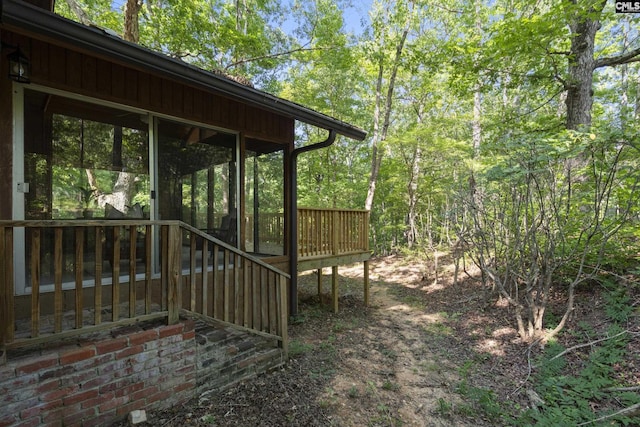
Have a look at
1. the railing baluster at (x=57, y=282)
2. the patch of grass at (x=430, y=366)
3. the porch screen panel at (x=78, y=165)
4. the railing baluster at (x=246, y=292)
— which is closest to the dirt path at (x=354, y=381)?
the patch of grass at (x=430, y=366)

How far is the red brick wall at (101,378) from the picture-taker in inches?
72.4

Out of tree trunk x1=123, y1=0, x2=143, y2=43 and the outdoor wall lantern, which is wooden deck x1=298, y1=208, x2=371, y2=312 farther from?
tree trunk x1=123, y1=0, x2=143, y2=43

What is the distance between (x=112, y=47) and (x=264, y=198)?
293 centimetres

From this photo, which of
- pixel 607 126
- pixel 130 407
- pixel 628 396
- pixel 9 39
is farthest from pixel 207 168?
pixel 607 126

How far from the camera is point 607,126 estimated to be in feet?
13.1

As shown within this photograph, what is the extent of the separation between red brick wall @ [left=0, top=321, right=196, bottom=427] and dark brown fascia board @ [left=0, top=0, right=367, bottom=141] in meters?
2.11

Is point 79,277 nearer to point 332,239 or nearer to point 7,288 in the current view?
point 7,288

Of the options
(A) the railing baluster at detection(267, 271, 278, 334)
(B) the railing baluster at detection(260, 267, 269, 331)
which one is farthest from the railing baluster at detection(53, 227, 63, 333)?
(A) the railing baluster at detection(267, 271, 278, 334)

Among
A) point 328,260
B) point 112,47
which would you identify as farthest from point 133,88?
point 328,260

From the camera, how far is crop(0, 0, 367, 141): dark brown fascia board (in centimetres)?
193

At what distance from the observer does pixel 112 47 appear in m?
2.34

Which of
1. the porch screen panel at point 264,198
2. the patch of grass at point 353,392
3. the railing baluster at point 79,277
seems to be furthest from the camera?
the porch screen panel at point 264,198

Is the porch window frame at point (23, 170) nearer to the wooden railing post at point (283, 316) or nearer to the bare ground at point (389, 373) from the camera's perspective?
the wooden railing post at point (283, 316)

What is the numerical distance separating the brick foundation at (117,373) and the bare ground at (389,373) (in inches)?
6.9
